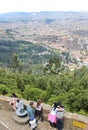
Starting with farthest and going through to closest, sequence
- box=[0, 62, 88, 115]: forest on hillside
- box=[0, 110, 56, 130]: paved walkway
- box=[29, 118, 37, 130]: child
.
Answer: box=[0, 62, 88, 115]: forest on hillside → box=[0, 110, 56, 130]: paved walkway → box=[29, 118, 37, 130]: child

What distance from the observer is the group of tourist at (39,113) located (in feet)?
34.1

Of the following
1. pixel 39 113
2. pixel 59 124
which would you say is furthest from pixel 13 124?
pixel 59 124

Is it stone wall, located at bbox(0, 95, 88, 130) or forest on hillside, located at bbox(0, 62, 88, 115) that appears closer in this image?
stone wall, located at bbox(0, 95, 88, 130)

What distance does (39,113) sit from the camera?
10969 mm

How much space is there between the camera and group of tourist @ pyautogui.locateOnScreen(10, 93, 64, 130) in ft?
34.1

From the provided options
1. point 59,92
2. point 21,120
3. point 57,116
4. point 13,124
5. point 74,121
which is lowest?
point 59,92

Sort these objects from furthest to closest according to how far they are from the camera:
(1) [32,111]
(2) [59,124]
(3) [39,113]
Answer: (3) [39,113] < (1) [32,111] < (2) [59,124]

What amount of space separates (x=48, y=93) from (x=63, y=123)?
1652 cm

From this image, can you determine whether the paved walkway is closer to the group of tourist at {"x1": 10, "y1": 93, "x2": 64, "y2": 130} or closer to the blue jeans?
the group of tourist at {"x1": 10, "y1": 93, "x2": 64, "y2": 130}

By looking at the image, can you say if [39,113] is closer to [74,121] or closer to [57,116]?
[57,116]

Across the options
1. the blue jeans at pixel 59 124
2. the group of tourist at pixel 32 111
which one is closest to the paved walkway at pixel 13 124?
the group of tourist at pixel 32 111

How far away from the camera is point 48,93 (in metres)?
27.1

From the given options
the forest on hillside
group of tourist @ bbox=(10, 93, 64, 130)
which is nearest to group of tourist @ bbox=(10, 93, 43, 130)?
group of tourist @ bbox=(10, 93, 64, 130)

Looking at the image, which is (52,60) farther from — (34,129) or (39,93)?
(34,129)
